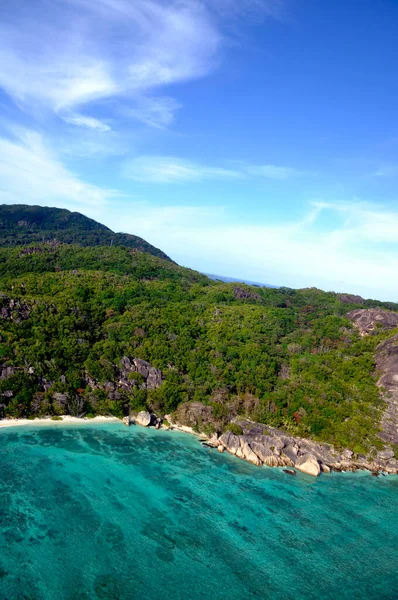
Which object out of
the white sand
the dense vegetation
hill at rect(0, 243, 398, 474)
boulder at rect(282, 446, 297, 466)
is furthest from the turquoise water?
the dense vegetation

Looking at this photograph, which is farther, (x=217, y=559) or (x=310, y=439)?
(x=310, y=439)

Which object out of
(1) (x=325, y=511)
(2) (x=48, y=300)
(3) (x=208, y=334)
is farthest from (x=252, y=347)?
(2) (x=48, y=300)

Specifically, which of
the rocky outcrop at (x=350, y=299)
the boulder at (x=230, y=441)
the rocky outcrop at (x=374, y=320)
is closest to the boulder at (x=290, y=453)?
the boulder at (x=230, y=441)

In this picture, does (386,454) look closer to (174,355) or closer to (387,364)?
(387,364)

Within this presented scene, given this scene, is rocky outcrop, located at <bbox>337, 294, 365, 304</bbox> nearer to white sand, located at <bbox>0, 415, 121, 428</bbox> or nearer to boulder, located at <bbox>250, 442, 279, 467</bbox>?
boulder, located at <bbox>250, 442, 279, 467</bbox>

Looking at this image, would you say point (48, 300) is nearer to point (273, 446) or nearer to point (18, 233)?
point (273, 446)

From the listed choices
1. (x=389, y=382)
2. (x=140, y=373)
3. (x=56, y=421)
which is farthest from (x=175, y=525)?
(x=389, y=382)
